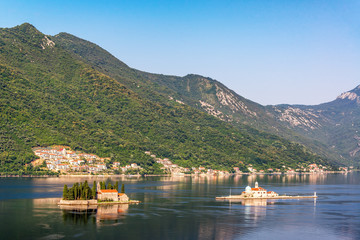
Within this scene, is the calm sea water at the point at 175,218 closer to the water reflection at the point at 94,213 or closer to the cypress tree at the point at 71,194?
the water reflection at the point at 94,213

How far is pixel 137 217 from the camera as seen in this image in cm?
12256

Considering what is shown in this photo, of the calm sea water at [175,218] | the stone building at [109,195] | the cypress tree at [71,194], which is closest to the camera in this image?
the calm sea water at [175,218]

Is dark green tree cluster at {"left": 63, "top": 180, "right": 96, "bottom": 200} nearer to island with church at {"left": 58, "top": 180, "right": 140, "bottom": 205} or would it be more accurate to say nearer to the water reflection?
island with church at {"left": 58, "top": 180, "right": 140, "bottom": 205}

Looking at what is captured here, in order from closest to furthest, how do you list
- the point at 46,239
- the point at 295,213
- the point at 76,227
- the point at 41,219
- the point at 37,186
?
the point at 46,239 < the point at 76,227 < the point at 41,219 < the point at 295,213 < the point at 37,186

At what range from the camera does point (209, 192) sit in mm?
191625

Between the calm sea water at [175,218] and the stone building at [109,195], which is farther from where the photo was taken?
the stone building at [109,195]

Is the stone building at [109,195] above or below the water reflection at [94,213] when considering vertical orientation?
above

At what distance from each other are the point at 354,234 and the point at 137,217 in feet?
172

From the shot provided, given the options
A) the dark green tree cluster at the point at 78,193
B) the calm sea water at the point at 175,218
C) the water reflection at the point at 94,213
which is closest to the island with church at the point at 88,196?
the dark green tree cluster at the point at 78,193

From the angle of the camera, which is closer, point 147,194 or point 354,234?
point 354,234

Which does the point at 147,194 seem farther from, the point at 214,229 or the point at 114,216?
the point at 214,229

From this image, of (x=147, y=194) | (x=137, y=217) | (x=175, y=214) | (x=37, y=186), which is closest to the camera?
(x=137, y=217)

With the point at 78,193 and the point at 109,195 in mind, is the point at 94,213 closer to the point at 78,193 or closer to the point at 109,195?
the point at 78,193

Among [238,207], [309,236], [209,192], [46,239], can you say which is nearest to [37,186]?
[209,192]
